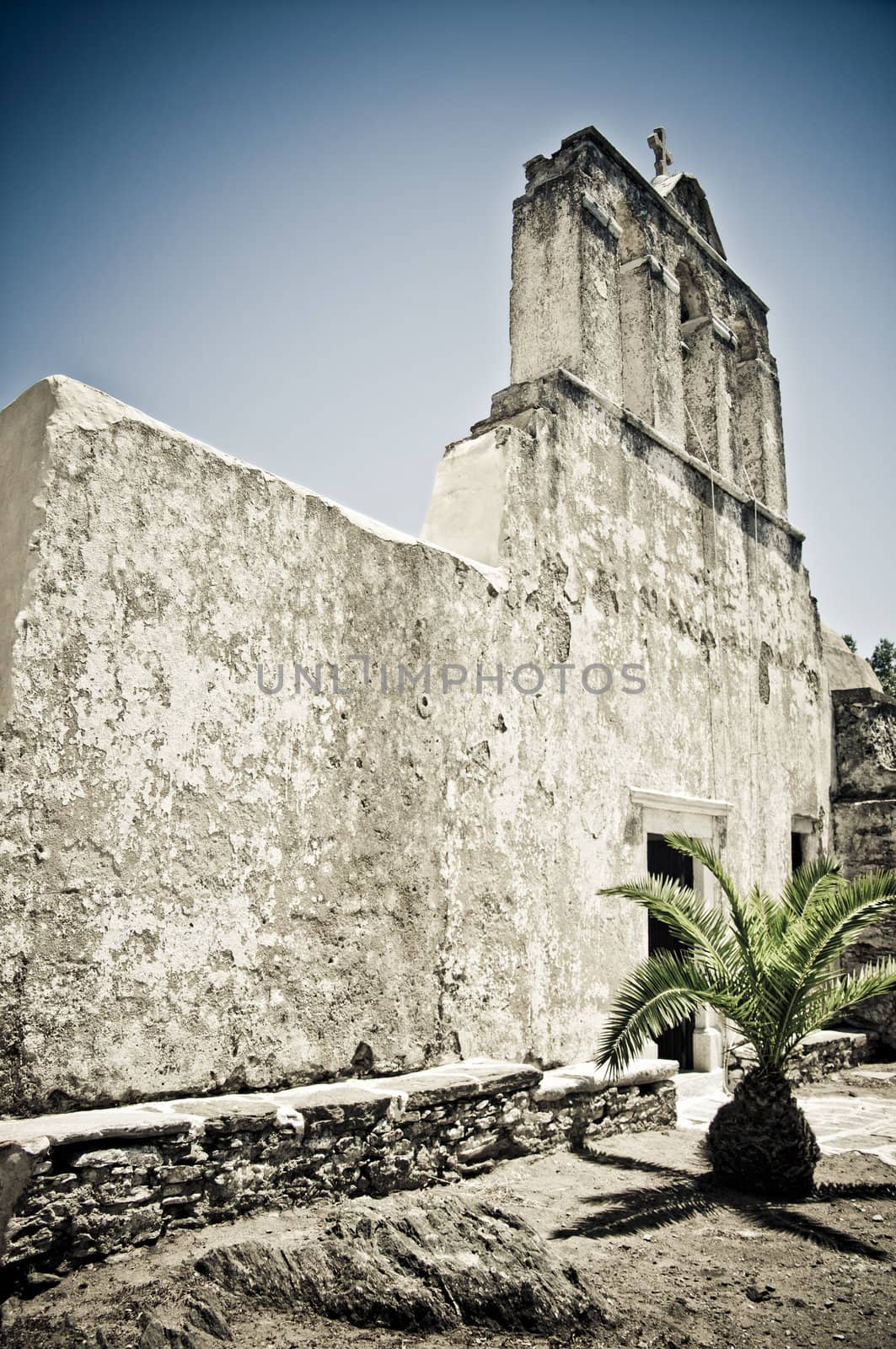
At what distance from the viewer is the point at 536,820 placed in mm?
5395

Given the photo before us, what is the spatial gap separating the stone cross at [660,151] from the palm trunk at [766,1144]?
25.8 feet

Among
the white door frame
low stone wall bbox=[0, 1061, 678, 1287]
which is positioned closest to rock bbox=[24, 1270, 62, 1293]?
low stone wall bbox=[0, 1061, 678, 1287]

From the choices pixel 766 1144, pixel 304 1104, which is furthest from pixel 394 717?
pixel 766 1144

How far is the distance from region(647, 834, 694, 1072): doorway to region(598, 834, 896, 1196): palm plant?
71.3 inches

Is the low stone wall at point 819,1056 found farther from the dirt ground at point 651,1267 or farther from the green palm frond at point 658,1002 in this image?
the green palm frond at point 658,1002

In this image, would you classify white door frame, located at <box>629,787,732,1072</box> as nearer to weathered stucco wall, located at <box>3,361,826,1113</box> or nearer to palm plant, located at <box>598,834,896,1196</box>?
weathered stucco wall, located at <box>3,361,826,1113</box>

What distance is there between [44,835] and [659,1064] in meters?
3.83

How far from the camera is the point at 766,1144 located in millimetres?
4332

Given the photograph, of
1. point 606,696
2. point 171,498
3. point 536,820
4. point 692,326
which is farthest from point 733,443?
point 171,498

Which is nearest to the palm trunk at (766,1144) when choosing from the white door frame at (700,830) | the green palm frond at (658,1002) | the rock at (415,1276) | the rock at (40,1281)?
the green palm frond at (658,1002)

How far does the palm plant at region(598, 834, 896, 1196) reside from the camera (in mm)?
4359

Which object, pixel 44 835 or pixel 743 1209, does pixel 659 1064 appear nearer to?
pixel 743 1209

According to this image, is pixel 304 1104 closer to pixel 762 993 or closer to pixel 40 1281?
pixel 40 1281

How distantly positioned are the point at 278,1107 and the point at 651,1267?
1402 millimetres
